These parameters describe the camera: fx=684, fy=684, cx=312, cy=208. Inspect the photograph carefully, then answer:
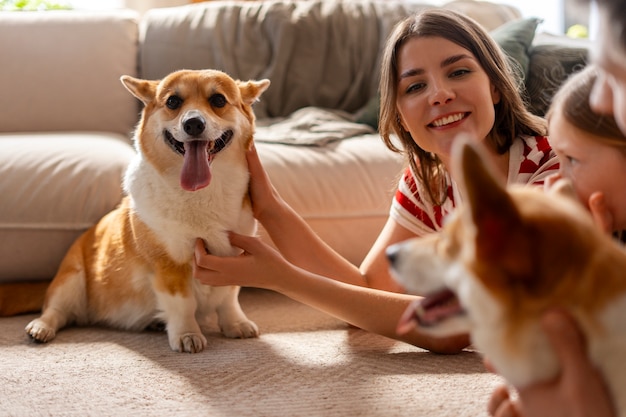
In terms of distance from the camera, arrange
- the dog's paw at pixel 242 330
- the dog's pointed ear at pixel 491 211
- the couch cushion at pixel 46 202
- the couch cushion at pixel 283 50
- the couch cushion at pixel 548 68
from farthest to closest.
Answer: the couch cushion at pixel 283 50 → the couch cushion at pixel 548 68 → the couch cushion at pixel 46 202 → the dog's paw at pixel 242 330 → the dog's pointed ear at pixel 491 211

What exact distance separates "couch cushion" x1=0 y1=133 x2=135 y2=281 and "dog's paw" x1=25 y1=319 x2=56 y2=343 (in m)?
0.39

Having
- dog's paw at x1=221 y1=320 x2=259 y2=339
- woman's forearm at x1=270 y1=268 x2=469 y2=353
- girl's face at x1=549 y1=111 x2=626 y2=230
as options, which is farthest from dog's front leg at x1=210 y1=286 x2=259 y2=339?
girl's face at x1=549 y1=111 x2=626 y2=230

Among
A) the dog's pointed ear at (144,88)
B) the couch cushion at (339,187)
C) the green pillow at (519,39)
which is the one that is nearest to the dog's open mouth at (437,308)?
the dog's pointed ear at (144,88)

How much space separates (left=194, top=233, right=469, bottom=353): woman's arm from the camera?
55.5 inches

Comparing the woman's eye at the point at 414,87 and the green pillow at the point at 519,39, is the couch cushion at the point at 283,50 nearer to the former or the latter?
the green pillow at the point at 519,39

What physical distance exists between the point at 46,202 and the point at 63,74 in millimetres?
901

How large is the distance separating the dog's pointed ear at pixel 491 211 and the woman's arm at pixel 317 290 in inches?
30.2

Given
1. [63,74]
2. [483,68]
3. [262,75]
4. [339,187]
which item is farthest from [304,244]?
[63,74]

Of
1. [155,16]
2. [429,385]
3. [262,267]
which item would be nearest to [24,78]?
[155,16]

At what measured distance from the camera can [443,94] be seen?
1473mm

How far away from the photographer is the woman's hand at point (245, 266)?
4.65ft

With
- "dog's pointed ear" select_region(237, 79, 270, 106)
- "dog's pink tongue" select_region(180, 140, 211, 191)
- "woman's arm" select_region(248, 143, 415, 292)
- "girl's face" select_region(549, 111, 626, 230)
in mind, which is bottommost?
"woman's arm" select_region(248, 143, 415, 292)

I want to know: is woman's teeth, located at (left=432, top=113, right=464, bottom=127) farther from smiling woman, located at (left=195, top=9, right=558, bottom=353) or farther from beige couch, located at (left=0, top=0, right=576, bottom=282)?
beige couch, located at (left=0, top=0, right=576, bottom=282)

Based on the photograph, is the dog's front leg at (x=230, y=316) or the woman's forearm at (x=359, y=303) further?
the dog's front leg at (x=230, y=316)
